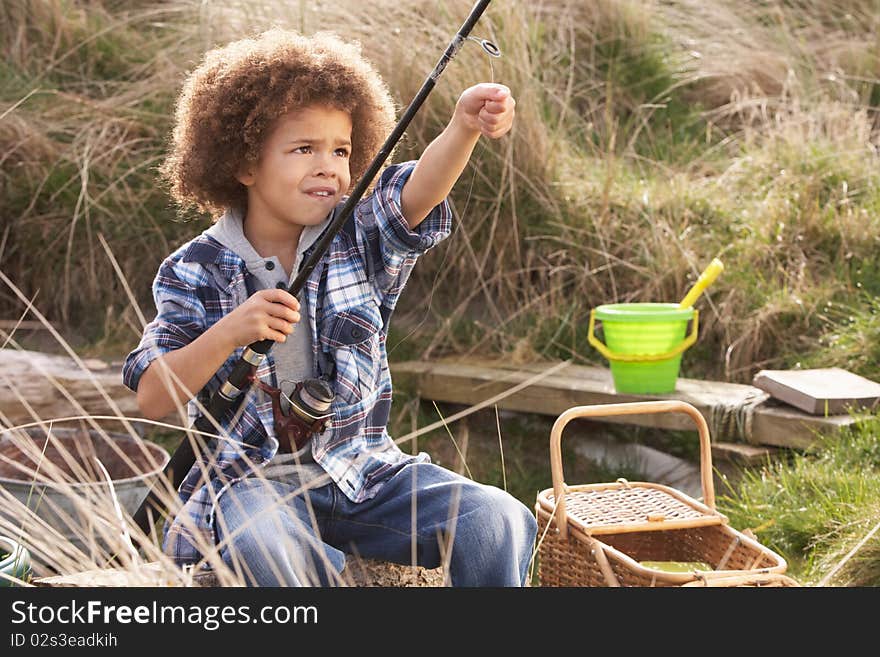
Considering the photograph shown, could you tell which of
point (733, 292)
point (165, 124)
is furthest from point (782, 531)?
point (165, 124)

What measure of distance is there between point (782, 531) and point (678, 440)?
0.90 m

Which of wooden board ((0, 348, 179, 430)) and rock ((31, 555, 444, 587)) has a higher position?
rock ((31, 555, 444, 587))

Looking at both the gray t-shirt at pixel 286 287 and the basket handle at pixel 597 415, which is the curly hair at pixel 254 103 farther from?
the basket handle at pixel 597 415

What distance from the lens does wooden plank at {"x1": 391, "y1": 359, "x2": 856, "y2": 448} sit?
402cm

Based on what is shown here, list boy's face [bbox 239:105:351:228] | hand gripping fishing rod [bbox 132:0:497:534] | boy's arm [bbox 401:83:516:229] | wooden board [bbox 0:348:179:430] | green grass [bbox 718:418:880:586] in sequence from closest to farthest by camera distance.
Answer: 1. hand gripping fishing rod [bbox 132:0:497:534]
2. boy's arm [bbox 401:83:516:229]
3. boy's face [bbox 239:105:351:228]
4. green grass [bbox 718:418:880:586]
5. wooden board [bbox 0:348:179:430]

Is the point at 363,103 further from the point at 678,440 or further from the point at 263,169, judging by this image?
the point at 678,440

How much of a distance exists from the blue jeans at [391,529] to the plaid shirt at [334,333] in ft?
0.17

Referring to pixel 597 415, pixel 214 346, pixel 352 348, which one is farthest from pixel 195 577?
pixel 597 415

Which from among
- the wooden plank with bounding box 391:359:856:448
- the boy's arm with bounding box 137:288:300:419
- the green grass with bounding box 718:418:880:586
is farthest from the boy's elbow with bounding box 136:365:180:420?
the wooden plank with bounding box 391:359:856:448

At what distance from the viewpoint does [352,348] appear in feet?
8.45

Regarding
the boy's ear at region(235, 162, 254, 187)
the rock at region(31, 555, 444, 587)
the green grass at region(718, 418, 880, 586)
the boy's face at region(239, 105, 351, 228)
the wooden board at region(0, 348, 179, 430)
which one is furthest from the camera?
the wooden board at region(0, 348, 179, 430)

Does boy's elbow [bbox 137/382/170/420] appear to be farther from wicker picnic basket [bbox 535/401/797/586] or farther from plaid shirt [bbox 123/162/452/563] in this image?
wicker picnic basket [bbox 535/401/797/586]

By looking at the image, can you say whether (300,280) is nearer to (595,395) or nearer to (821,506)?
(821,506)

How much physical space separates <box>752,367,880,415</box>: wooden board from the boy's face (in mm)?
1937
